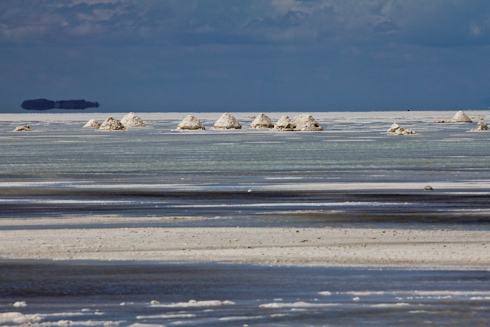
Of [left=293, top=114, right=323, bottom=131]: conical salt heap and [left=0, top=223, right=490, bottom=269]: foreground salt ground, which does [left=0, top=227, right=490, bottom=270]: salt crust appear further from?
[left=293, top=114, right=323, bottom=131]: conical salt heap

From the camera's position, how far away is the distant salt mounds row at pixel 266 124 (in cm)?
8716

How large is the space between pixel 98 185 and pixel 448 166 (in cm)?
1442

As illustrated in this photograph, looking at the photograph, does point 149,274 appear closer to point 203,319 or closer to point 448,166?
point 203,319

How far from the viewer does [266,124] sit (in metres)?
98.4

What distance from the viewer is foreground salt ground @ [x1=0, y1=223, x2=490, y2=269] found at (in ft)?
41.6

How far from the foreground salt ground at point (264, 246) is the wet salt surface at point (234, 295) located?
682mm

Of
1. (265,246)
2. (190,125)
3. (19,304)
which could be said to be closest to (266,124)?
(190,125)

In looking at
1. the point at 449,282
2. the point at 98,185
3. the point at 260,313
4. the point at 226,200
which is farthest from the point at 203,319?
the point at 98,185

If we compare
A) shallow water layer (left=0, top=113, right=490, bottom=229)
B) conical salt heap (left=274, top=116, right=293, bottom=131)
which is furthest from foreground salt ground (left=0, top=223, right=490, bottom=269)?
conical salt heap (left=274, top=116, right=293, bottom=131)

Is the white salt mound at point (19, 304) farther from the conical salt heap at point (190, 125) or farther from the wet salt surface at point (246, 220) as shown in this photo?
the conical salt heap at point (190, 125)

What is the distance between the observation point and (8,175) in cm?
3073

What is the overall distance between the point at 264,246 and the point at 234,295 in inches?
148

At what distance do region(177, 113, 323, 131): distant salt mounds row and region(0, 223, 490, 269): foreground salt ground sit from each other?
234ft

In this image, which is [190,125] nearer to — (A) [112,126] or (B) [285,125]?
(A) [112,126]
